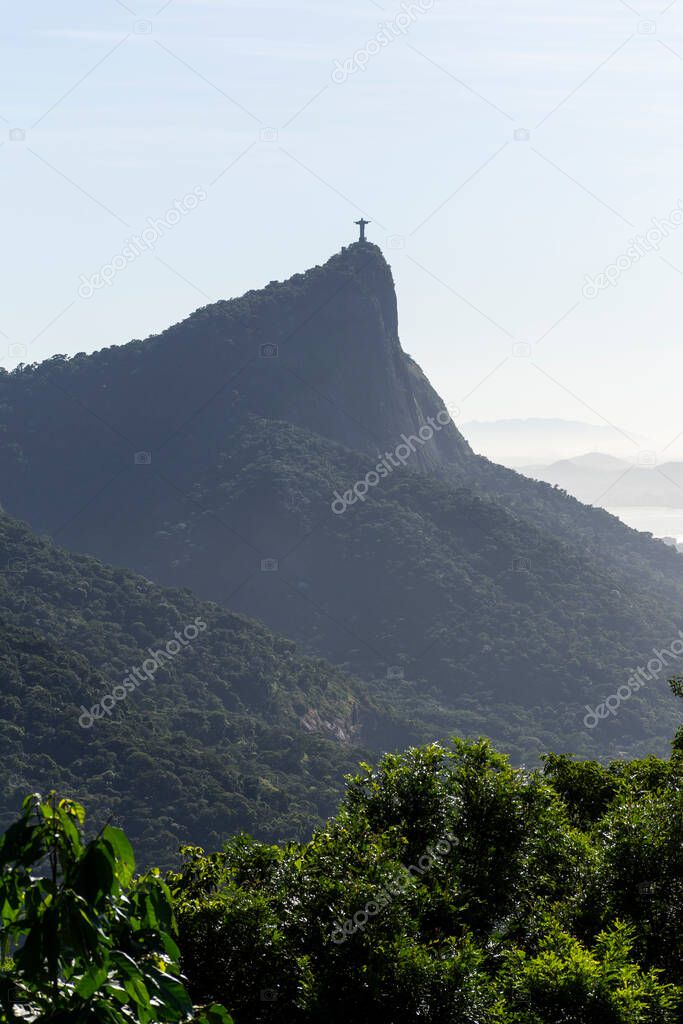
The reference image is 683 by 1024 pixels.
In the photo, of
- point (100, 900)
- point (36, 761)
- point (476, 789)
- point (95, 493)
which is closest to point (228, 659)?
point (36, 761)

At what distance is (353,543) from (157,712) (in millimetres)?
67580

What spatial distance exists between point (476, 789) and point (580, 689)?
5018 inches

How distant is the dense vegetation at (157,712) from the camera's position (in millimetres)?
81188

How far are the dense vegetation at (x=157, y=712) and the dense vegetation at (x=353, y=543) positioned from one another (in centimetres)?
1358

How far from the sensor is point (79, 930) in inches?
245
